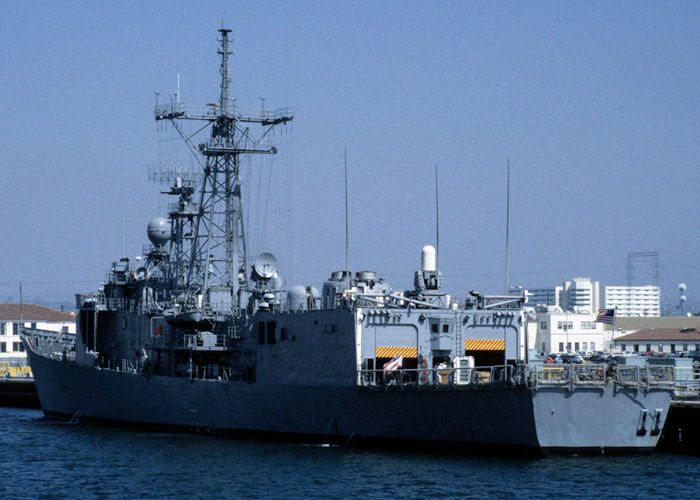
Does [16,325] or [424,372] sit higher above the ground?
[16,325]

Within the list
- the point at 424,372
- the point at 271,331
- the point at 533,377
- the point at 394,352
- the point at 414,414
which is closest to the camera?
the point at 533,377

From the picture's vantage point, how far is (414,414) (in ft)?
109

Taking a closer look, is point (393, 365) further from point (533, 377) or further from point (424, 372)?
point (533, 377)

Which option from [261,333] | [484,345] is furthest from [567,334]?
[484,345]

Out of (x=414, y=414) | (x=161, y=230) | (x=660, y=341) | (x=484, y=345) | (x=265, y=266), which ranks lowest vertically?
(x=414, y=414)

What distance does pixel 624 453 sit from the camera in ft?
106

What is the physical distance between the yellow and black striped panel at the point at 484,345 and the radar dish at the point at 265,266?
949cm

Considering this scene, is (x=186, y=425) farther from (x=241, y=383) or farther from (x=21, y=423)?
(x=21, y=423)

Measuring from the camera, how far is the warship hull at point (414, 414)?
31.1m

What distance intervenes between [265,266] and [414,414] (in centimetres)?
1144

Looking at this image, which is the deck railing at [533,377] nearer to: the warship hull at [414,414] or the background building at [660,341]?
the warship hull at [414,414]

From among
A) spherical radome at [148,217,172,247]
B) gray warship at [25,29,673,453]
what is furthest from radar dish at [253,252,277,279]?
spherical radome at [148,217,172,247]

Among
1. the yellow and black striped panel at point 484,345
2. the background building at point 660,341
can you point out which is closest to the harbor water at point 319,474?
the yellow and black striped panel at point 484,345

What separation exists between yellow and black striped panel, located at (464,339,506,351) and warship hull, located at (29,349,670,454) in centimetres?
407
